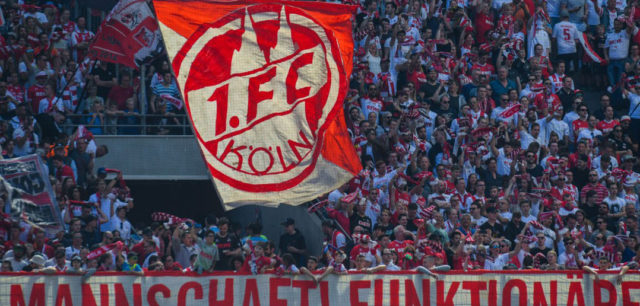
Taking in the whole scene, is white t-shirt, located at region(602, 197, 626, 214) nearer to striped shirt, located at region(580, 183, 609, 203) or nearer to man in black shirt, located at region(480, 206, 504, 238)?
striped shirt, located at region(580, 183, 609, 203)

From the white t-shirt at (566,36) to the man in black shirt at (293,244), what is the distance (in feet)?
25.1

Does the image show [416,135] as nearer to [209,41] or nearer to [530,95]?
[530,95]

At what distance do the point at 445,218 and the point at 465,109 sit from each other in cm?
273

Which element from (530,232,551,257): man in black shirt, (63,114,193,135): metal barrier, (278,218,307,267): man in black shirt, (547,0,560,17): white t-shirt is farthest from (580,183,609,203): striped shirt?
(63,114,193,135): metal barrier

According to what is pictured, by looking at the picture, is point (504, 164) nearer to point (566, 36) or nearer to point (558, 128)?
point (558, 128)

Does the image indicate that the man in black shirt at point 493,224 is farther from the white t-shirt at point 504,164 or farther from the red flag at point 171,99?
the red flag at point 171,99

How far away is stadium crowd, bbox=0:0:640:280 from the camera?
17250mm

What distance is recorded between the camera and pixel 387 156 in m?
20.1

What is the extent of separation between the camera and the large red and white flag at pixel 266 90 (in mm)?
14680

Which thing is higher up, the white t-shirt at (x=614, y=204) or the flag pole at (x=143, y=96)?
the flag pole at (x=143, y=96)

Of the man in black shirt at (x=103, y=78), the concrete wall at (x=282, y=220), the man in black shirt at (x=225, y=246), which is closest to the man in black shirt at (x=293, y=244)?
the concrete wall at (x=282, y=220)

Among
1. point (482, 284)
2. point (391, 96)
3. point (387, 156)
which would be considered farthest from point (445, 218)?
point (482, 284)

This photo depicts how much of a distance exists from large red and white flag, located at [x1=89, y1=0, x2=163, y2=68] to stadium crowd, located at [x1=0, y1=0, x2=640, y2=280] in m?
1.10

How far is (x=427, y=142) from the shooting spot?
814 inches
